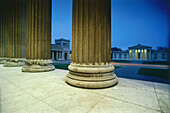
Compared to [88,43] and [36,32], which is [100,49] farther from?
[36,32]

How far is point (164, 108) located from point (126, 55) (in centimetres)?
7294

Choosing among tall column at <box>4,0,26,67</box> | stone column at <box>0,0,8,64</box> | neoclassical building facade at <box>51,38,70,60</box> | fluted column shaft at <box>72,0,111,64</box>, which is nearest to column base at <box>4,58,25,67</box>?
tall column at <box>4,0,26,67</box>

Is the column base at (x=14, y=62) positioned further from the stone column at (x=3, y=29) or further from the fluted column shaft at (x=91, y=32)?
the fluted column shaft at (x=91, y=32)

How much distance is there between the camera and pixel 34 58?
25.8 ft

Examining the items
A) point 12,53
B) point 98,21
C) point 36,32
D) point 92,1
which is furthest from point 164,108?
point 12,53

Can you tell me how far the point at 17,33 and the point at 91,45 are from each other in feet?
37.5

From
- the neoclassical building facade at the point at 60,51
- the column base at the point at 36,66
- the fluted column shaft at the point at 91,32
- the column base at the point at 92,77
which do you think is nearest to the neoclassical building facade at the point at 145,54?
the neoclassical building facade at the point at 60,51

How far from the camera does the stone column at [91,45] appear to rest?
13.1ft

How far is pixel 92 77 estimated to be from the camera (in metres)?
3.95

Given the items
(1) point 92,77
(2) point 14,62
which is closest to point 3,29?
(2) point 14,62

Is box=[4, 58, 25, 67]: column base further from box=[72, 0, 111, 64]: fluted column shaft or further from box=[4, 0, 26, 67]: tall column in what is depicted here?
box=[72, 0, 111, 64]: fluted column shaft

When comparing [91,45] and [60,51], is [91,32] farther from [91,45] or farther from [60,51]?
[60,51]

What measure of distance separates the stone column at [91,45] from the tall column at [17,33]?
1012 cm

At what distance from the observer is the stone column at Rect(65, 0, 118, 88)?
398cm
